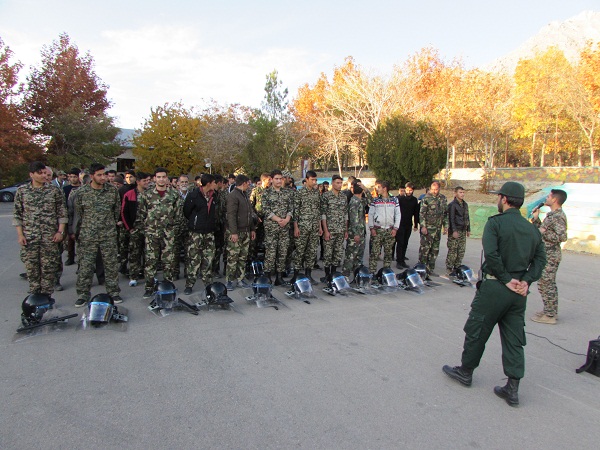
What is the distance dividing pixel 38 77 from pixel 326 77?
91.7 ft

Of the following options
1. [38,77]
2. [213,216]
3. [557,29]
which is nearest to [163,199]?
[213,216]

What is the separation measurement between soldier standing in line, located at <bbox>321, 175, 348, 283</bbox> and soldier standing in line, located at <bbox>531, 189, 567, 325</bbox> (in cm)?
321

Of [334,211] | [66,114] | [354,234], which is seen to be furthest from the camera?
[66,114]

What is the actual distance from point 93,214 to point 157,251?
3.52 ft

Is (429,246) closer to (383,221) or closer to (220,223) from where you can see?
(383,221)

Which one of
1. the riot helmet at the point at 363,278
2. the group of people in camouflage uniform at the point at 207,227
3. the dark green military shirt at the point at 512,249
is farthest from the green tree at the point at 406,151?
the dark green military shirt at the point at 512,249

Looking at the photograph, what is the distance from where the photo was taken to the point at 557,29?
197m

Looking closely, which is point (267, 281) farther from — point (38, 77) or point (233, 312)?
point (38, 77)

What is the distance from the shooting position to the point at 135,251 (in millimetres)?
7059

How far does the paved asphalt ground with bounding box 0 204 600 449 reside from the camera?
284 centimetres

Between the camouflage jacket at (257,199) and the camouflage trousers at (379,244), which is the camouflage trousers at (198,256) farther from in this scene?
the camouflage trousers at (379,244)

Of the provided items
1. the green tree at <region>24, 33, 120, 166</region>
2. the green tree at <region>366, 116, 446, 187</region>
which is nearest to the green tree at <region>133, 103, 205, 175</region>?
the green tree at <region>24, 33, 120, 166</region>

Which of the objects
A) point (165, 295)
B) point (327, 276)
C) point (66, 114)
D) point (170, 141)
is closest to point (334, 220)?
point (327, 276)

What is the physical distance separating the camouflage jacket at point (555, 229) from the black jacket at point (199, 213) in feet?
16.5
